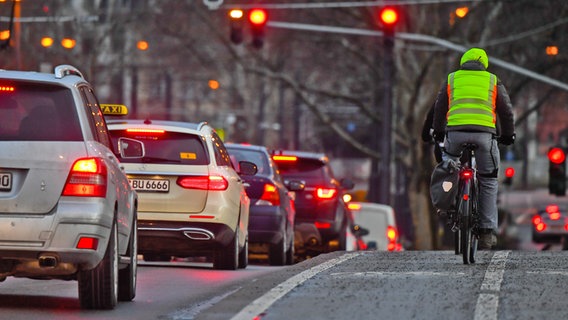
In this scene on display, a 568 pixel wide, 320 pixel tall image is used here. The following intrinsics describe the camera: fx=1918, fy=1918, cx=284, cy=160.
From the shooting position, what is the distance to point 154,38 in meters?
80.8

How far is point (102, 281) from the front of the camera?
12.4m

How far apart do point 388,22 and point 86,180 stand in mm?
23695

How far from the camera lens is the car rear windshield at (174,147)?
1795 centimetres

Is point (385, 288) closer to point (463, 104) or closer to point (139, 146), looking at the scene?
point (139, 146)

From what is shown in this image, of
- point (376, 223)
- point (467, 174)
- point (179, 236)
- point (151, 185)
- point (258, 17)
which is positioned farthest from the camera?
point (258, 17)

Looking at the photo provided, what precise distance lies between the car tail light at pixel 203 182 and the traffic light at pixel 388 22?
17445mm

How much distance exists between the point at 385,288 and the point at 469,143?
352cm

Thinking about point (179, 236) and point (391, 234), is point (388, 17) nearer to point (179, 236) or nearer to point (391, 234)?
point (391, 234)

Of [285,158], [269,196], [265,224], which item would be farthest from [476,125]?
[285,158]

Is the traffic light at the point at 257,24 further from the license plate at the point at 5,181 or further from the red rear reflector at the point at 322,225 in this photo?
the license plate at the point at 5,181

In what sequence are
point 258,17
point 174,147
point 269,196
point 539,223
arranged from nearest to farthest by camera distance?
point 174,147 < point 269,196 < point 258,17 < point 539,223

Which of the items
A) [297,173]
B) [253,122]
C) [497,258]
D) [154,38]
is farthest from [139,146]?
[253,122]

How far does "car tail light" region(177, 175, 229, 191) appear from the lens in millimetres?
17859

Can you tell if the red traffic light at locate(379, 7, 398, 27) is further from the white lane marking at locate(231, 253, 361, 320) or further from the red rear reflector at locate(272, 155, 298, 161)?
the white lane marking at locate(231, 253, 361, 320)
